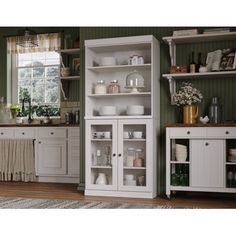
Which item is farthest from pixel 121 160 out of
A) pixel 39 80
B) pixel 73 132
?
pixel 39 80

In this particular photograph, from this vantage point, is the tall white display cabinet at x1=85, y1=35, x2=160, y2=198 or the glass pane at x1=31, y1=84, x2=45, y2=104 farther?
the glass pane at x1=31, y1=84, x2=45, y2=104

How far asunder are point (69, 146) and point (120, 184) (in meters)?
1.36

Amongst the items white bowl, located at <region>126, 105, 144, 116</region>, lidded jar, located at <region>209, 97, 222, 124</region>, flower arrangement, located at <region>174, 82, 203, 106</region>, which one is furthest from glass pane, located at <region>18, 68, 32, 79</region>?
lidded jar, located at <region>209, 97, 222, 124</region>

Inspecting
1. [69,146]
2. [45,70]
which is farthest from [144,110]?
[45,70]

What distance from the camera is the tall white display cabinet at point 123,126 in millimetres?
4219

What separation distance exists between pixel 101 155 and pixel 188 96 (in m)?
1.20

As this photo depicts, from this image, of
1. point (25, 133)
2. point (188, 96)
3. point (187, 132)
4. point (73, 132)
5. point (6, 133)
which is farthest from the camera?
point (6, 133)

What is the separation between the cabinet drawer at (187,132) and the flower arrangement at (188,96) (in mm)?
315

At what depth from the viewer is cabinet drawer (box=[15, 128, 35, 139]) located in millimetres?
5629

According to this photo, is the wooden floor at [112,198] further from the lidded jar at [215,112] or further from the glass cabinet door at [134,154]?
the lidded jar at [215,112]

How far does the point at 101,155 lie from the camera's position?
448 cm

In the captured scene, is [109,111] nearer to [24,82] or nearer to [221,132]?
[221,132]

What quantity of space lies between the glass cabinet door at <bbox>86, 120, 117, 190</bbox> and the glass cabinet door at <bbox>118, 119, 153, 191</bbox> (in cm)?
8

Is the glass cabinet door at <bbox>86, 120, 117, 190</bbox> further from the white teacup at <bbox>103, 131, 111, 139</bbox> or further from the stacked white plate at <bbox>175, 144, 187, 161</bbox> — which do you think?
the stacked white plate at <bbox>175, 144, 187, 161</bbox>
